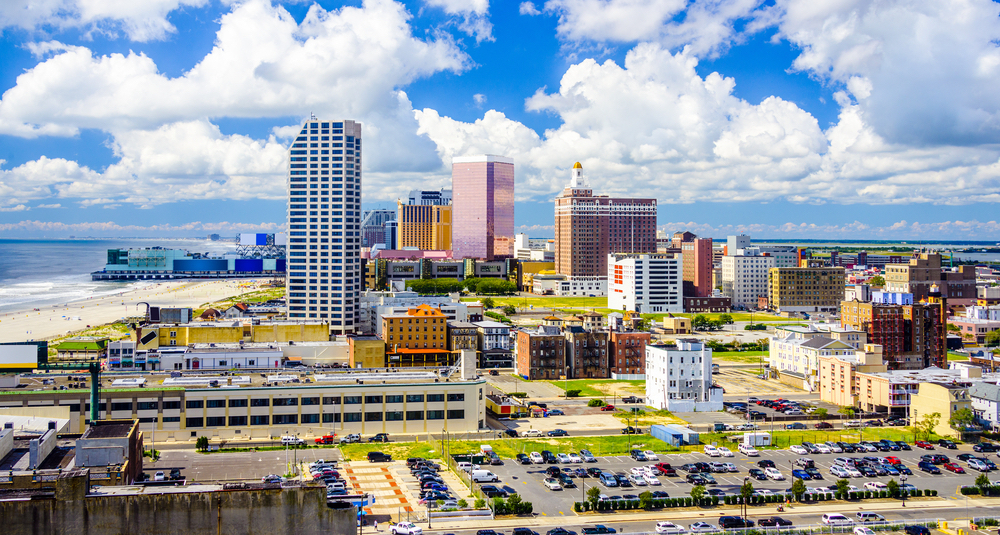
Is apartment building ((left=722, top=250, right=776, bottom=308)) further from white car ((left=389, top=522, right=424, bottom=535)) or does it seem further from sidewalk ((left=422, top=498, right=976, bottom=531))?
white car ((left=389, top=522, right=424, bottom=535))

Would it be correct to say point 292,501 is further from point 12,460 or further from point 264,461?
point 264,461

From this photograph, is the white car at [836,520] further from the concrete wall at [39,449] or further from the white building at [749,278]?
the white building at [749,278]

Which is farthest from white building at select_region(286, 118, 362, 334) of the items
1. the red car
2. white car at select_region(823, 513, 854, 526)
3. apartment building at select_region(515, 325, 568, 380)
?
white car at select_region(823, 513, 854, 526)

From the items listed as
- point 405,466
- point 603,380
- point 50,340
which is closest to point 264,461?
point 405,466

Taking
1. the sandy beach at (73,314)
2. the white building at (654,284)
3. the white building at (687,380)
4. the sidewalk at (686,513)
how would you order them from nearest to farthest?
the sidewalk at (686,513) → the white building at (687,380) → the sandy beach at (73,314) → the white building at (654,284)

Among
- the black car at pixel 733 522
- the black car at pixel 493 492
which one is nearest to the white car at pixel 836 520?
the black car at pixel 733 522

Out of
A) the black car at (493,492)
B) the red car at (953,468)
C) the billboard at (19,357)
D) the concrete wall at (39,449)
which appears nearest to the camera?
the concrete wall at (39,449)

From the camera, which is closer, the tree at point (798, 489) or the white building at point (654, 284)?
the tree at point (798, 489)
